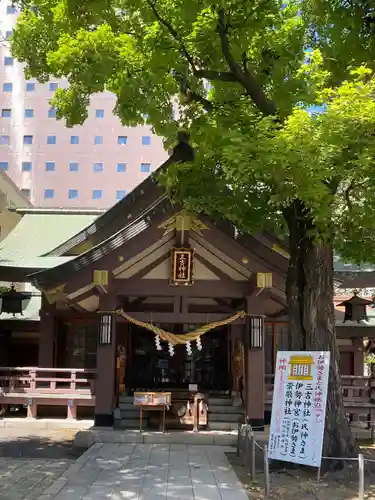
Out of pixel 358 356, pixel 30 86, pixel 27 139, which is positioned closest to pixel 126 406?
pixel 358 356

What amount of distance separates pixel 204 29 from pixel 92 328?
1110 cm

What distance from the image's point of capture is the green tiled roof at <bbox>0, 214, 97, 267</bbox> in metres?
17.3

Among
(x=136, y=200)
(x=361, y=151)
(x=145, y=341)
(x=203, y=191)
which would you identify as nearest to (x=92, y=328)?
(x=145, y=341)

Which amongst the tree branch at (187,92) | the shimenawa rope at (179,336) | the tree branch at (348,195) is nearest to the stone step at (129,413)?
the shimenawa rope at (179,336)

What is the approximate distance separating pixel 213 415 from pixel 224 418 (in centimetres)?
29

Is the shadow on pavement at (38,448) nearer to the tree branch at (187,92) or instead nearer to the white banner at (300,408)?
the white banner at (300,408)

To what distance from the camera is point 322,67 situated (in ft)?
33.1

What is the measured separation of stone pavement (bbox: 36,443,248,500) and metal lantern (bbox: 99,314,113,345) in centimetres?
248

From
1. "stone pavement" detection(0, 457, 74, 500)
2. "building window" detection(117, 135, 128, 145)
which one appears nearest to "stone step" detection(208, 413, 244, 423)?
"stone pavement" detection(0, 457, 74, 500)

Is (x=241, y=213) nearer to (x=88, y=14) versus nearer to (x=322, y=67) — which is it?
(x=322, y=67)

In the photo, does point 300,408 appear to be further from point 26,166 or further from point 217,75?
point 26,166

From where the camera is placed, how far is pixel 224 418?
13477 millimetres

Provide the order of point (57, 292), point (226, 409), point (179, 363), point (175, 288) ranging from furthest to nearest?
1. point (179, 363)
2. point (226, 409)
3. point (57, 292)
4. point (175, 288)

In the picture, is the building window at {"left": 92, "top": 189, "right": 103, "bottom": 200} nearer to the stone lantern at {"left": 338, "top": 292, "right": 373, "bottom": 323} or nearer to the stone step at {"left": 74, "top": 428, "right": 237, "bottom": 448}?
the stone lantern at {"left": 338, "top": 292, "right": 373, "bottom": 323}
